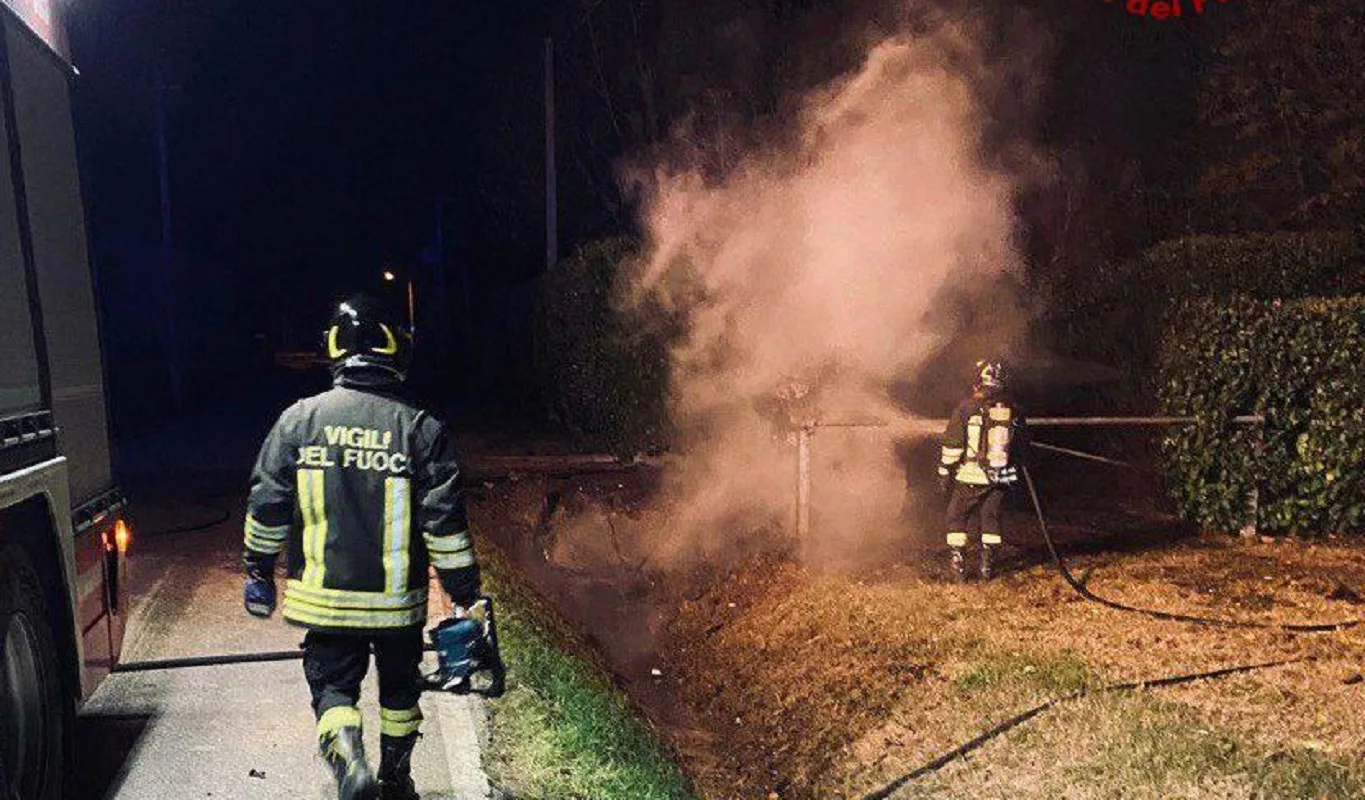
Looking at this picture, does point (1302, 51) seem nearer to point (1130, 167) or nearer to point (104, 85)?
point (1130, 167)

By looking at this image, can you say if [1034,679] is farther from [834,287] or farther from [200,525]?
[200,525]

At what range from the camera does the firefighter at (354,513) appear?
11.6 feet

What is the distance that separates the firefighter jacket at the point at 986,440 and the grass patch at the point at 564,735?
10.5 feet

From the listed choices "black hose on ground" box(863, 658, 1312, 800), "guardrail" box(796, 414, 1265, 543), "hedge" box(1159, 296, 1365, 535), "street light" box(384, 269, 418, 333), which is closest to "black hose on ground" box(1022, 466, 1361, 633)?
"black hose on ground" box(863, 658, 1312, 800)

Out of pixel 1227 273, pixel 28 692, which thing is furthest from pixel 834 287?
pixel 28 692

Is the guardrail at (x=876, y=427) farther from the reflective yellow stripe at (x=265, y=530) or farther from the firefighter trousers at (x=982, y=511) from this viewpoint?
the reflective yellow stripe at (x=265, y=530)

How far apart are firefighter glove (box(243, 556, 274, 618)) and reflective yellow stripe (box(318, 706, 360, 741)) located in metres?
0.42

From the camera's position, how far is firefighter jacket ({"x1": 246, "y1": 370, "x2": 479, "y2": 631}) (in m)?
3.52

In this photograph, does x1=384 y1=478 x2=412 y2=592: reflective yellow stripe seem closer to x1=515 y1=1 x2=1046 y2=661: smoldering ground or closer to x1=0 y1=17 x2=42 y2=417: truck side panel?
x1=0 y1=17 x2=42 y2=417: truck side panel

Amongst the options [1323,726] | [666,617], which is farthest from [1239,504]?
[666,617]

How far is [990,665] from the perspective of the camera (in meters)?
6.09

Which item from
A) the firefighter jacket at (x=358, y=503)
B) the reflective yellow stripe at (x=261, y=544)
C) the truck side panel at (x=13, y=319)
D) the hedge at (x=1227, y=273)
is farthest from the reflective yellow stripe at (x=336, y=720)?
the hedge at (x=1227, y=273)

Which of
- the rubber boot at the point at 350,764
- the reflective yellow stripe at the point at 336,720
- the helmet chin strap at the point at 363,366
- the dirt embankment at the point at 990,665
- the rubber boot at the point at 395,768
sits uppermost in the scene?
the helmet chin strap at the point at 363,366

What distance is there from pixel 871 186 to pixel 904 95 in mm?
1227
